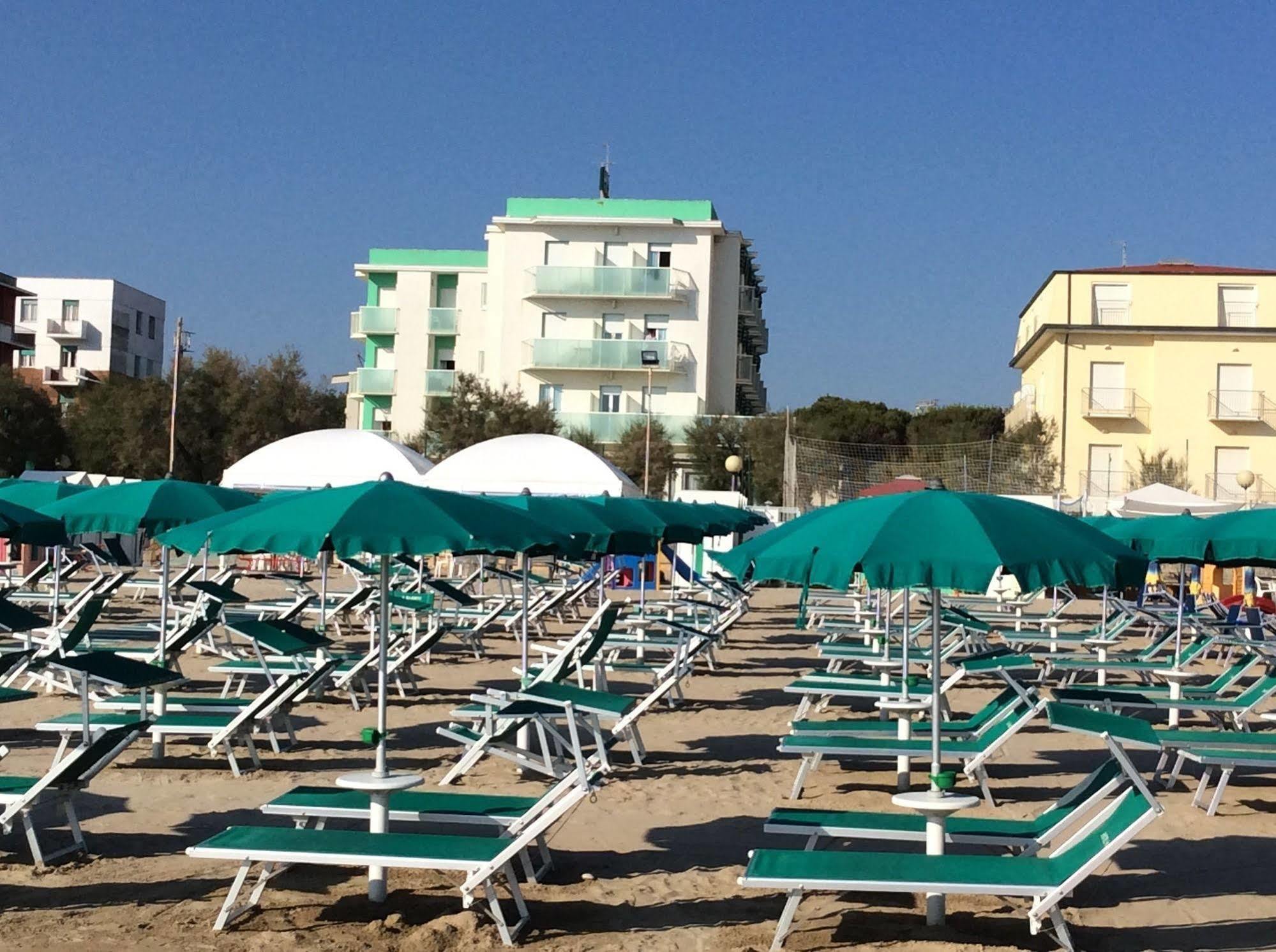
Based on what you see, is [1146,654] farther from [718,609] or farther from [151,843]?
[151,843]

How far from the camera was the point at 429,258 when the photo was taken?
56.4m

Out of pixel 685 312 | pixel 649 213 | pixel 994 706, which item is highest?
pixel 649 213

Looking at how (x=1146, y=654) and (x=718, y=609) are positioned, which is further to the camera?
(x=718, y=609)

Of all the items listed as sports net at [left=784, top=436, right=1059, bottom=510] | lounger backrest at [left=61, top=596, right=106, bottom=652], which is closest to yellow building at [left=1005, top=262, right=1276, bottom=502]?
sports net at [left=784, top=436, right=1059, bottom=510]

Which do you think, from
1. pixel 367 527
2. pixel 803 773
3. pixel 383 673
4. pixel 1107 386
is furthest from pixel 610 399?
pixel 367 527

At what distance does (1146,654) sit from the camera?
15.2 metres

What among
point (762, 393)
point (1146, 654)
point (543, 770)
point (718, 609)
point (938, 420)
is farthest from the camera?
point (762, 393)

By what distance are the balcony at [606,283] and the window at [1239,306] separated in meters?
17.7

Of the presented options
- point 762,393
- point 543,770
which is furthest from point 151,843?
point 762,393

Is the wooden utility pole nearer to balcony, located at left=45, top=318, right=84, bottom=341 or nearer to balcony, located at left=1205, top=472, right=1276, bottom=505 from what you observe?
balcony, located at left=45, top=318, right=84, bottom=341

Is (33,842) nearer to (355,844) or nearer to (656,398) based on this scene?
(355,844)

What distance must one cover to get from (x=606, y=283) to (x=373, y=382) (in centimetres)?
982

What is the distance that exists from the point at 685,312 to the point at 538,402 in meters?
6.21

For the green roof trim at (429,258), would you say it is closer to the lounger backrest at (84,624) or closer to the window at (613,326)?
the window at (613,326)
